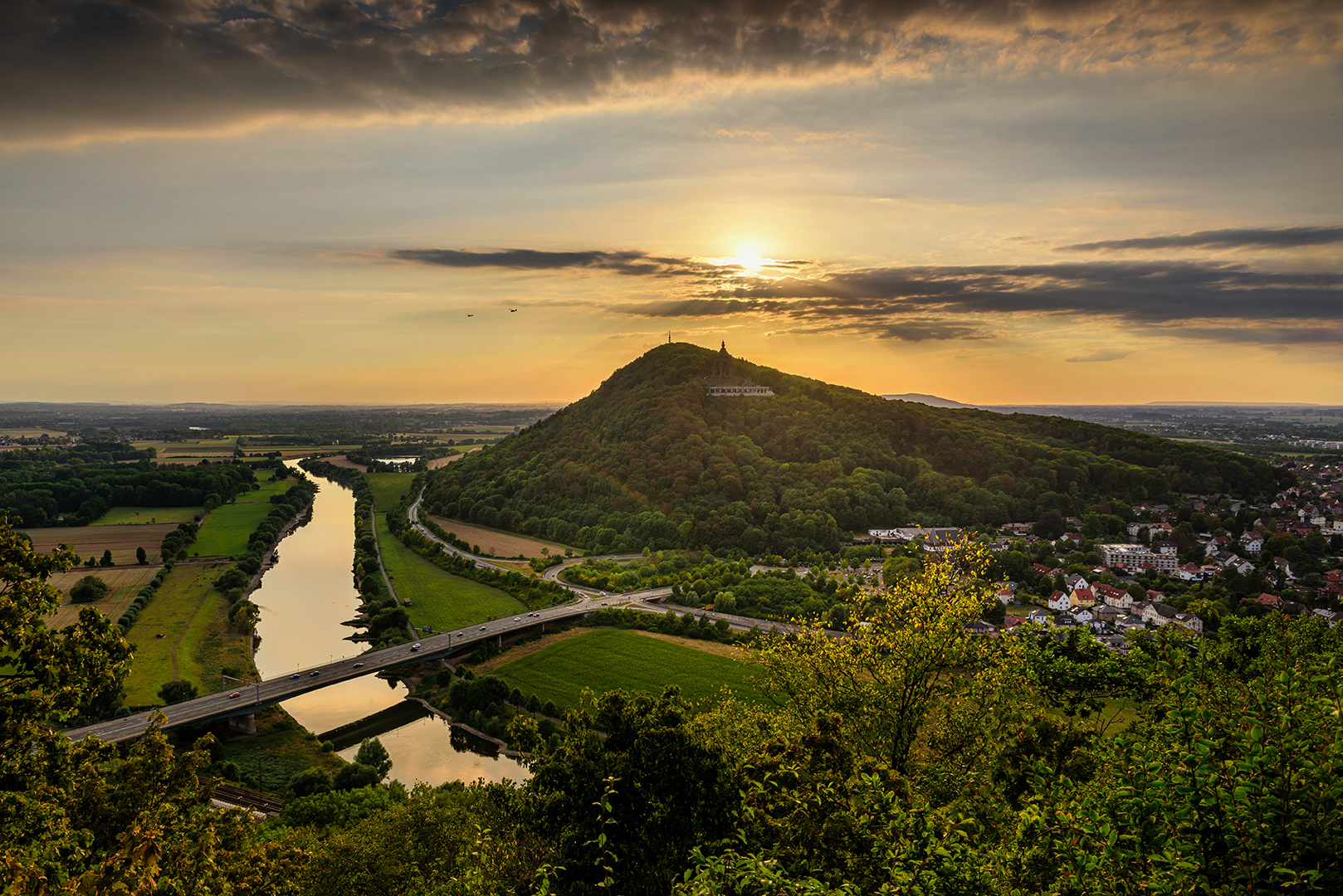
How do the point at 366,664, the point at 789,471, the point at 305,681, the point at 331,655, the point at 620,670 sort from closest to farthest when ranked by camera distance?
the point at 305,681 → the point at 366,664 → the point at 620,670 → the point at 331,655 → the point at 789,471

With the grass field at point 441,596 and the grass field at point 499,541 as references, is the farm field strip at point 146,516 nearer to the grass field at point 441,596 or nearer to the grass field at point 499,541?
the grass field at point 499,541

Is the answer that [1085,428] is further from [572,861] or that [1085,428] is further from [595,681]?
[572,861]

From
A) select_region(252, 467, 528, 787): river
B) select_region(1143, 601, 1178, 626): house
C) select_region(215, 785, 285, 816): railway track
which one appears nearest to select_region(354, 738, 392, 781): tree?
select_region(252, 467, 528, 787): river

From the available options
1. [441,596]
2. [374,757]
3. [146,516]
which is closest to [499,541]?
[441,596]

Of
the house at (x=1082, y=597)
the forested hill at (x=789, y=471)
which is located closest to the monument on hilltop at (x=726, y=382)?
the forested hill at (x=789, y=471)

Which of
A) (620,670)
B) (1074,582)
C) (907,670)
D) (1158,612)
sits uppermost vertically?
(907,670)

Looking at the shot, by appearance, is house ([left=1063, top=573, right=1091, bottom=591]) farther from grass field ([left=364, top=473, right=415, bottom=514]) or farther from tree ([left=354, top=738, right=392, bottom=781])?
grass field ([left=364, top=473, right=415, bottom=514])

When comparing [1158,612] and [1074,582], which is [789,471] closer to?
[1074,582]
